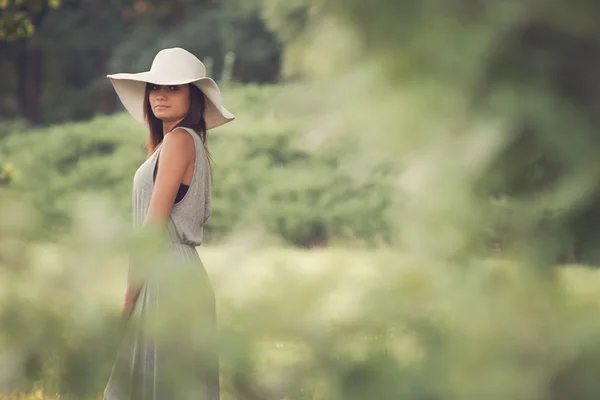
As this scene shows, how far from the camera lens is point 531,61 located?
40.7 inches

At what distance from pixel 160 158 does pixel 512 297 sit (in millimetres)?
2245

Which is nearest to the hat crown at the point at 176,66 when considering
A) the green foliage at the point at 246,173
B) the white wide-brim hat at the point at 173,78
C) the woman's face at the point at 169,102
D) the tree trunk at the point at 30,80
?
the white wide-brim hat at the point at 173,78

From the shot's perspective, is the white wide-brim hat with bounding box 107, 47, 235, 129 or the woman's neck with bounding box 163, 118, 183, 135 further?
the woman's neck with bounding box 163, 118, 183, 135

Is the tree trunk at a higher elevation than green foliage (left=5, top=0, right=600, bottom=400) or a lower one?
higher

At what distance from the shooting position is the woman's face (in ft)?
10.8

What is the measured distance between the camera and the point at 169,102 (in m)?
3.30

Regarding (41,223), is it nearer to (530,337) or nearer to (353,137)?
(353,137)

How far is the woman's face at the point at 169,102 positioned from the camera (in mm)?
3301

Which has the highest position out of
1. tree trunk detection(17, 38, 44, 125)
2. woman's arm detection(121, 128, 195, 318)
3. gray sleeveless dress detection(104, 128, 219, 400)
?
tree trunk detection(17, 38, 44, 125)

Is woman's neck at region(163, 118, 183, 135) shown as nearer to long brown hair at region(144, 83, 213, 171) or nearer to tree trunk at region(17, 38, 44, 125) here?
long brown hair at region(144, 83, 213, 171)

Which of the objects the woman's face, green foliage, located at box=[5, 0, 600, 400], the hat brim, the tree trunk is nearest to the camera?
green foliage, located at box=[5, 0, 600, 400]

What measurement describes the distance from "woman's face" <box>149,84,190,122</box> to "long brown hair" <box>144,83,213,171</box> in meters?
0.03

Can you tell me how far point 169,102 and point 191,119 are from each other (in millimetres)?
109

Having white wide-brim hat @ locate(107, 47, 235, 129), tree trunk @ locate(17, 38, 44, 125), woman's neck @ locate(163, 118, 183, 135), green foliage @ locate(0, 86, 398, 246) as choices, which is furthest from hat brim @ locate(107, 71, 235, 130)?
tree trunk @ locate(17, 38, 44, 125)
